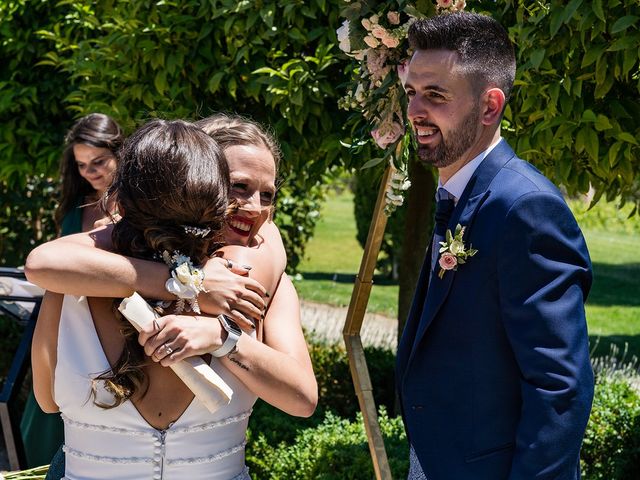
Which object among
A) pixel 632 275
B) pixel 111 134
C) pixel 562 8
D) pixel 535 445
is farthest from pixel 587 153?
pixel 632 275

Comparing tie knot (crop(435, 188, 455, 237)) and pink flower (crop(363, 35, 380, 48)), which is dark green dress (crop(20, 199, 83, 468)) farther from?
tie knot (crop(435, 188, 455, 237))

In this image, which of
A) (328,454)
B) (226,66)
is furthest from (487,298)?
(226,66)

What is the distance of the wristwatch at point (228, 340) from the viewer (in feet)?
6.19

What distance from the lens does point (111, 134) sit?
4426 millimetres

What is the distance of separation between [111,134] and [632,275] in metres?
13.3

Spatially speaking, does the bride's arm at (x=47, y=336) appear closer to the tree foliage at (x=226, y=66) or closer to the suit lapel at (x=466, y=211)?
the suit lapel at (x=466, y=211)

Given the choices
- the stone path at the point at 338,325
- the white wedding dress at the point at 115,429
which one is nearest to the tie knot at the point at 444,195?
the white wedding dress at the point at 115,429

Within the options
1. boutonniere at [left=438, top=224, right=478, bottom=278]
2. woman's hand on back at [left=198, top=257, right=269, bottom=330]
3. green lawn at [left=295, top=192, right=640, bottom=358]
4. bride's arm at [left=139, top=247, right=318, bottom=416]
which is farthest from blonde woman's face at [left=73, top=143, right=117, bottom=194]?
green lawn at [left=295, top=192, right=640, bottom=358]

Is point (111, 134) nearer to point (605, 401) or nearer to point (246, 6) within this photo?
point (246, 6)

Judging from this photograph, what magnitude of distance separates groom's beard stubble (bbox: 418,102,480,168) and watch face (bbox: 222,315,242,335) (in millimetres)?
551

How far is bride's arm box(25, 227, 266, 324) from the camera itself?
6.13ft

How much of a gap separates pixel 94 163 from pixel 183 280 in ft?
8.83

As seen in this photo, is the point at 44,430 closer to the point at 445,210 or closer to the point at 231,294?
the point at 231,294

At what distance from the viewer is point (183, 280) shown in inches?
73.2
